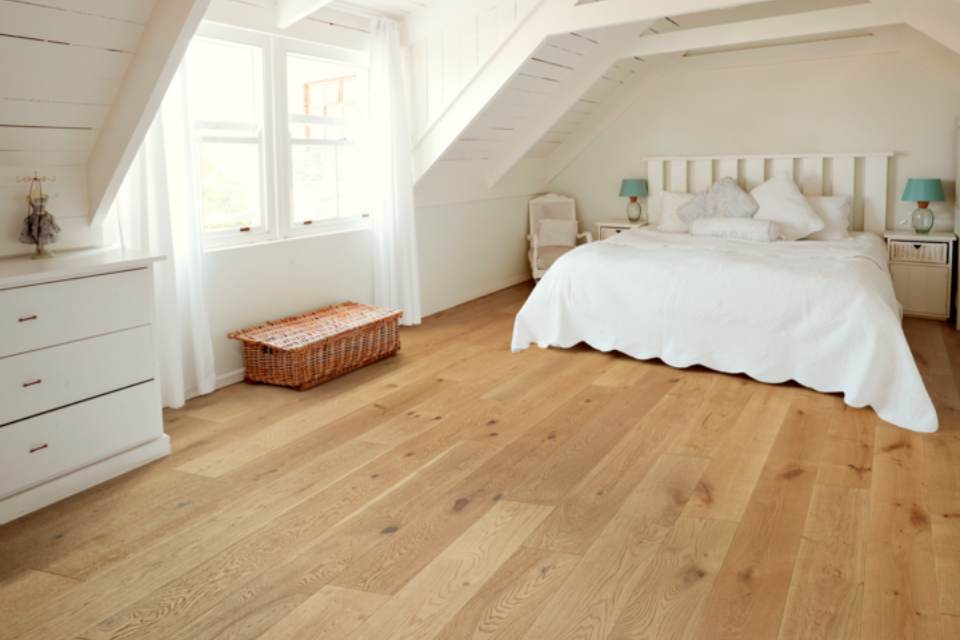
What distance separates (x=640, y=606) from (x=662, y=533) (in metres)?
0.44

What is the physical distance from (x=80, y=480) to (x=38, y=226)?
38.3 inches

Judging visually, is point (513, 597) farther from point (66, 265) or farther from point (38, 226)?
point (38, 226)

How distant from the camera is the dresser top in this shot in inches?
102

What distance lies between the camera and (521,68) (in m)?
4.89

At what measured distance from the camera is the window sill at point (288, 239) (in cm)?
410

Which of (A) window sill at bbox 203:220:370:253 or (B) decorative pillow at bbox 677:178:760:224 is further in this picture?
(B) decorative pillow at bbox 677:178:760:224

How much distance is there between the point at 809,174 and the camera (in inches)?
233

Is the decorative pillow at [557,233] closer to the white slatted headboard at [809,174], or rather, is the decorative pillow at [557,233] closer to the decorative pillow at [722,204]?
the white slatted headboard at [809,174]

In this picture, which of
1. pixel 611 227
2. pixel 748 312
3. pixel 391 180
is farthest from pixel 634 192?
pixel 748 312

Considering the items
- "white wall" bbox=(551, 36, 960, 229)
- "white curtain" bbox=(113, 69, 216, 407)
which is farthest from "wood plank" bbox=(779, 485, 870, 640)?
"white wall" bbox=(551, 36, 960, 229)

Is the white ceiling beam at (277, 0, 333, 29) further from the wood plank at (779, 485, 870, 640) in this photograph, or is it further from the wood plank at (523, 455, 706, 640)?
the wood plank at (779, 485, 870, 640)

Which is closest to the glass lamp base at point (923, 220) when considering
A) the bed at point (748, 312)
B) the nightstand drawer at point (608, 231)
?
the bed at point (748, 312)

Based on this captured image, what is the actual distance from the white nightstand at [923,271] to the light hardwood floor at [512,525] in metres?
1.64

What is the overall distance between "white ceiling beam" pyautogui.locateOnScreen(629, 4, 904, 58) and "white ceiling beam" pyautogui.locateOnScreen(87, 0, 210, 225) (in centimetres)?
367
